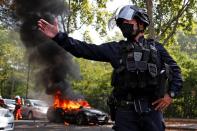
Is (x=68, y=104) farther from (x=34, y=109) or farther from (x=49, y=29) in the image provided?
(x=49, y=29)

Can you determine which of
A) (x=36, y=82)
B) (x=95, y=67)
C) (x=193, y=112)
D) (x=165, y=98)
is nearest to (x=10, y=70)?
(x=95, y=67)

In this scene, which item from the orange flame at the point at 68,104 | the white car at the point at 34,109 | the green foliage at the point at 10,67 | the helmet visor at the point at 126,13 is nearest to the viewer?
the helmet visor at the point at 126,13

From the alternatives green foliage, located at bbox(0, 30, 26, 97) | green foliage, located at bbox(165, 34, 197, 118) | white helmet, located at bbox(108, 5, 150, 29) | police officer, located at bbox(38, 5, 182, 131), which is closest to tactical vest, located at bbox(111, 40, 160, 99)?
police officer, located at bbox(38, 5, 182, 131)

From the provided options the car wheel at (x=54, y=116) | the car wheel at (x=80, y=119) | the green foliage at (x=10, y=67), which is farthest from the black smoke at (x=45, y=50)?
the green foliage at (x=10, y=67)

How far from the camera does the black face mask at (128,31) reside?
425cm

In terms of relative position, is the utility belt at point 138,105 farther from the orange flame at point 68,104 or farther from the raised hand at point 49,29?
the orange flame at point 68,104

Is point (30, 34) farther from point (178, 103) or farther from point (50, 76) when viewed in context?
point (178, 103)

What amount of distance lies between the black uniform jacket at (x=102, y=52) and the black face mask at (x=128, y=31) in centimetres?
13

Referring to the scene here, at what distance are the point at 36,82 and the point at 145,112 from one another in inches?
1088

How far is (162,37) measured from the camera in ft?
90.0

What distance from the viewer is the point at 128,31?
427 centimetres

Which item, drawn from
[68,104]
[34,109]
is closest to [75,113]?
[68,104]

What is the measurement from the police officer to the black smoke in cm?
2171

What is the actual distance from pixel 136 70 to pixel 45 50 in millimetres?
24740
